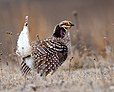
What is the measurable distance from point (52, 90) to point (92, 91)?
1.84 feet

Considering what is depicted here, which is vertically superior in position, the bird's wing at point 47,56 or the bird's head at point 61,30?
the bird's head at point 61,30

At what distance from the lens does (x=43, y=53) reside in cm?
949

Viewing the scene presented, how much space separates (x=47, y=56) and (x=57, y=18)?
15055 mm

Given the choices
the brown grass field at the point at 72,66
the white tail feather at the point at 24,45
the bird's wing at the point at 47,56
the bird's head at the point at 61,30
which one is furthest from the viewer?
the bird's head at the point at 61,30

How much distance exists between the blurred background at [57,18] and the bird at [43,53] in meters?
2.88

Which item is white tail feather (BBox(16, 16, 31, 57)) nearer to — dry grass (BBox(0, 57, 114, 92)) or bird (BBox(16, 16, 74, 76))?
bird (BBox(16, 16, 74, 76))

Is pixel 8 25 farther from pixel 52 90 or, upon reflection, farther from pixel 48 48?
pixel 52 90

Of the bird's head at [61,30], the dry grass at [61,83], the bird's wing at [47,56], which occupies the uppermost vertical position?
the bird's head at [61,30]

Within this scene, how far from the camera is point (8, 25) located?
62.6ft

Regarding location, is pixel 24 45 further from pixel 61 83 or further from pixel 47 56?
pixel 61 83

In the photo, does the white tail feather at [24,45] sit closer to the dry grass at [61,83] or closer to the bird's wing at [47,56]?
the bird's wing at [47,56]

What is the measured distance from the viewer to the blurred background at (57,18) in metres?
15.1

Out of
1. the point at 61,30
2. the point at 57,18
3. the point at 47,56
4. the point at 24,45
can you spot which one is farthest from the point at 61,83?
the point at 57,18

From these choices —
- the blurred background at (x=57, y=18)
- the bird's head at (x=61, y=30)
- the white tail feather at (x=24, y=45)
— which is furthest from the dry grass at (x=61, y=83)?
the blurred background at (x=57, y=18)
